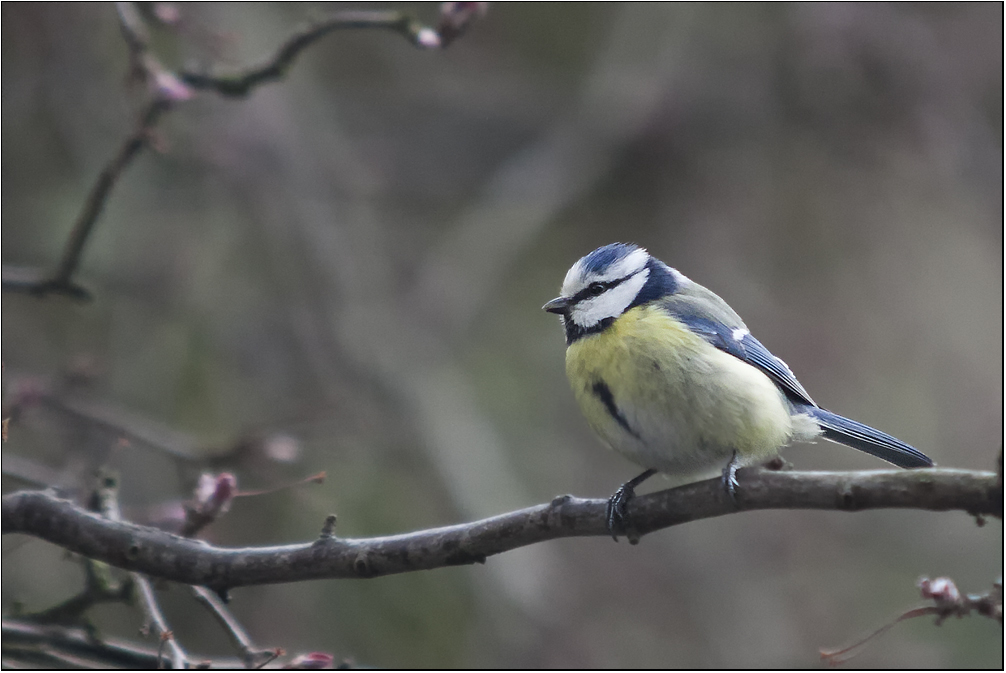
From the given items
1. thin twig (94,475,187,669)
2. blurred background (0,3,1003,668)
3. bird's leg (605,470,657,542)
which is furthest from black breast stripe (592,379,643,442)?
thin twig (94,475,187,669)

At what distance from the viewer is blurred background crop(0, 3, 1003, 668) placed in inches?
146

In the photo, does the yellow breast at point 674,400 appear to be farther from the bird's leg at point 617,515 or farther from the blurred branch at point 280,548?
the blurred branch at point 280,548

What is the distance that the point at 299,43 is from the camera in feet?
7.34

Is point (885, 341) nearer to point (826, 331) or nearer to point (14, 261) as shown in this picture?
point (826, 331)

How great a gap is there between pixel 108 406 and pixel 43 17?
5.56 ft

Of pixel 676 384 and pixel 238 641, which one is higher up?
pixel 676 384

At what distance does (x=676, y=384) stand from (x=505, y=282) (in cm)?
287

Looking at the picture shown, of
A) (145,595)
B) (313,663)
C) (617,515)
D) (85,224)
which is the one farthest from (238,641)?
(85,224)

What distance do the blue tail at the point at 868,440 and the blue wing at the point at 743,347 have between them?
0.09m

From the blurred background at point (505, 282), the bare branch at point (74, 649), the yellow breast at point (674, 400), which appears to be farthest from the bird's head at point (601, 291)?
the bare branch at point (74, 649)

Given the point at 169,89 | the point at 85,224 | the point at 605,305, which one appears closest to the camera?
the point at 169,89

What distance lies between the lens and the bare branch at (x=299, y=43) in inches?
87.0

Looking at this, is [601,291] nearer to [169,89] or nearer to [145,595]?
[169,89]

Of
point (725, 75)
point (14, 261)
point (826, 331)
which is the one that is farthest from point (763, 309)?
point (14, 261)
